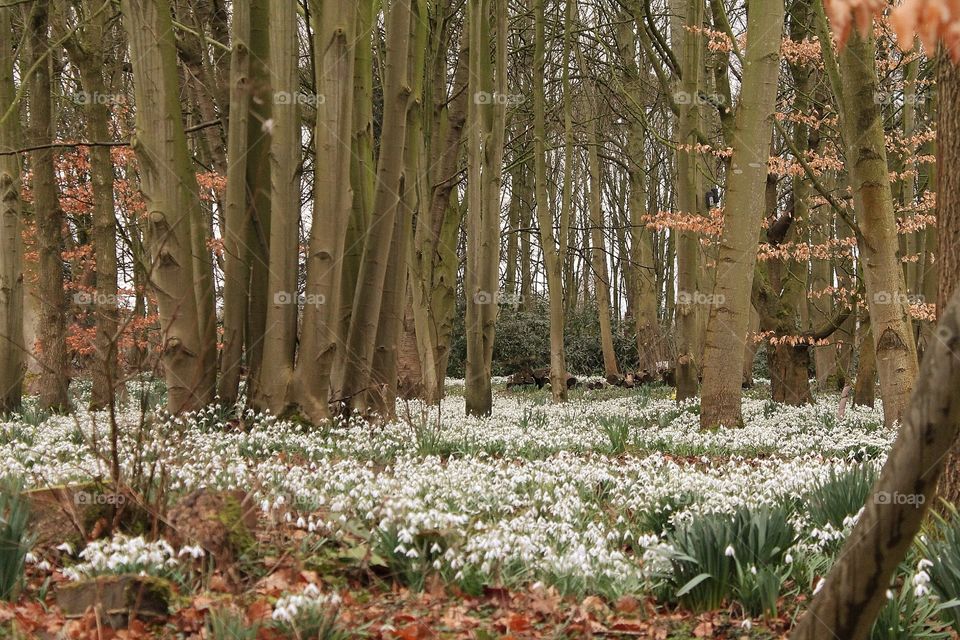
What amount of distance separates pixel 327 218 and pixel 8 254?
4862 mm

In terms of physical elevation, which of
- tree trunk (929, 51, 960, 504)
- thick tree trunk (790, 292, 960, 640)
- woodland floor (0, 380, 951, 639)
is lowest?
woodland floor (0, 380, 951, 639)

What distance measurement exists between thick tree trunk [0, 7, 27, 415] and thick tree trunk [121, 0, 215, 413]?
2999 millimetres

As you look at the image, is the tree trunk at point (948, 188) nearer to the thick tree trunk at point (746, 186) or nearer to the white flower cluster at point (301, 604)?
the white flower cluster at point (301, 604)

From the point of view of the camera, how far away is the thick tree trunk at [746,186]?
9977mm

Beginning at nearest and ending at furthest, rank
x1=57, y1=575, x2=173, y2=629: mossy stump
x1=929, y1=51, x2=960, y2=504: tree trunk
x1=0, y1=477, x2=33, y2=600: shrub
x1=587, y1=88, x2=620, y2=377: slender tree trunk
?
x1=57, y1=575, x2=173, y2=629: mossy stump → x1=0, y1=477, x2=33, y2=600: shrub → x1=929, y1=51, x2=960, y2=504: tree trunk → x1=587, y1=88, x2=620, y2=377: slender tree trunk

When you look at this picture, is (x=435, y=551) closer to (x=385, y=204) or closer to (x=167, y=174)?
(x=385, y=204)

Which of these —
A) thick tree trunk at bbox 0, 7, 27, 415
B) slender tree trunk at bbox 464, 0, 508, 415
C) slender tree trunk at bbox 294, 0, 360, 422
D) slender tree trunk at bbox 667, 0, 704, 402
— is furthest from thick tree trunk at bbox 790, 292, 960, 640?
slender tree trunk at bbox 667, 0, 704, 402

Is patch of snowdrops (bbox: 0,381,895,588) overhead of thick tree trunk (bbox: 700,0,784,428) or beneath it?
beneath

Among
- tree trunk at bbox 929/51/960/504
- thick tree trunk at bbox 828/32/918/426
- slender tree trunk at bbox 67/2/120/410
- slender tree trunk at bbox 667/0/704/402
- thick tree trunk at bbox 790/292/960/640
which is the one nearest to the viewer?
thick tree trunk at bbox 790/292/960/640

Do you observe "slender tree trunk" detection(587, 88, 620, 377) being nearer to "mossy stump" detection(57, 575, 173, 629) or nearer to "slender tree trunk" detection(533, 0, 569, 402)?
"slender tree trunk" detection(533, 0, 569, 402)

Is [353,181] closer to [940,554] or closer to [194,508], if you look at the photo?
[194,508]

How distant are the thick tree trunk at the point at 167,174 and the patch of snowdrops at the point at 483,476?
2.16 feet

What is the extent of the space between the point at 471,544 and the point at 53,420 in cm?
777

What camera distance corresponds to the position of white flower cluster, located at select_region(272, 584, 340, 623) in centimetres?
311
